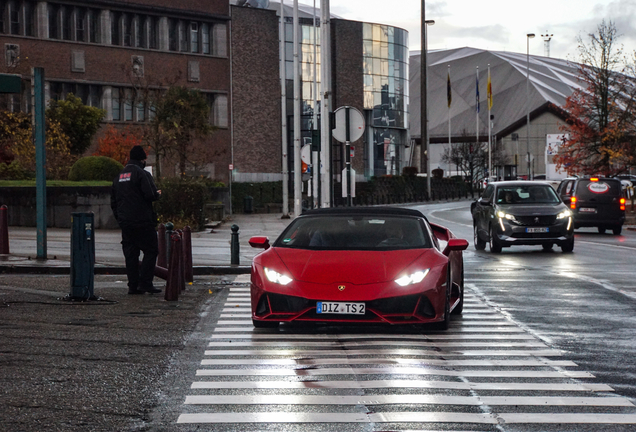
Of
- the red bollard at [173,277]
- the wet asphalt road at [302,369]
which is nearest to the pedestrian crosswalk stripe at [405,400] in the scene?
the wet asphalt road at [302,369]

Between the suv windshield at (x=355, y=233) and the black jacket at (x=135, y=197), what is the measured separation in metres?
3.08

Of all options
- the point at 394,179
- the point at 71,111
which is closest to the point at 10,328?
the point at 71,111

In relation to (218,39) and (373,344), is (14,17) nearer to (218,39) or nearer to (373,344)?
(218,39)

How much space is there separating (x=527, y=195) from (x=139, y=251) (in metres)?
13.8

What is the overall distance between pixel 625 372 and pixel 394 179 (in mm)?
73267

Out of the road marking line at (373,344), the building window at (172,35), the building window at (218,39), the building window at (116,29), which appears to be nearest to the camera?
the road marking line at (373,344)

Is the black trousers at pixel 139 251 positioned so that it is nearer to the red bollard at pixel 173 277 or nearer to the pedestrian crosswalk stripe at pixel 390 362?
the red bollard at pixel 173 277

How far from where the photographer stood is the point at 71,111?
5641 cm

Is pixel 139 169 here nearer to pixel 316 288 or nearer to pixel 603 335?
pixel 316 288

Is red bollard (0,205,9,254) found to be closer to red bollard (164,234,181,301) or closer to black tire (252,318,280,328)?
red bollard (164,234,181,301)

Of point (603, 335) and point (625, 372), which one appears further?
point (603, 335)

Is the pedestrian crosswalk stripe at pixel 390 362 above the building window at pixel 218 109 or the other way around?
the other way around

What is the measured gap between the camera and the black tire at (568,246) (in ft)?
82.4

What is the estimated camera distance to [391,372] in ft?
26.8
